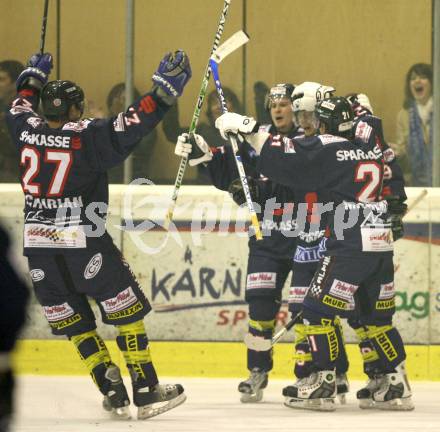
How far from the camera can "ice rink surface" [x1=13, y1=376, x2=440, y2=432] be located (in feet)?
16.5

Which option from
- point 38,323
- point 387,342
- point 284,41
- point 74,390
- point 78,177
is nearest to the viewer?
point 78,177

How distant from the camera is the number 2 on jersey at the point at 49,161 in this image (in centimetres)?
505

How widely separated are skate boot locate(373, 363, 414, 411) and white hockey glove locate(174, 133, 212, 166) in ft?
4.40

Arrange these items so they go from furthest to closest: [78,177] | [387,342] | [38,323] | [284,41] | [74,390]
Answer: [284,41]
[38,323]
[74,390]
[387,342]
[78,177]

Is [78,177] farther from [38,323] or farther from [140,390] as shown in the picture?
[38,323]

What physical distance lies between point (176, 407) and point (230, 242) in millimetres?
1342

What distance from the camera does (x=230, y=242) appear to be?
6.70 meters

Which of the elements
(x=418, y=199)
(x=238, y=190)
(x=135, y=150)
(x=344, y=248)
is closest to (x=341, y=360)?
(x=344, y=248)

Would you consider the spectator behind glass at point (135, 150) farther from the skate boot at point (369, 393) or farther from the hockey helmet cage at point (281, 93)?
the skate boot at point (369, 393)

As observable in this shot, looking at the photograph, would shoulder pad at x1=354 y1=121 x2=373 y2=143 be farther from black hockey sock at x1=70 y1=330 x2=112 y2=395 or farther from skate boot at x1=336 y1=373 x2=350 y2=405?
black hockey sock at x1=70 y1=330 x2=112 y2=395

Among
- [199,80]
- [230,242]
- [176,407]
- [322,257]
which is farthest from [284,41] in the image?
[176,407]

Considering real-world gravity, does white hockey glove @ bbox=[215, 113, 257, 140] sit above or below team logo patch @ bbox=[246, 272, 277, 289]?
above

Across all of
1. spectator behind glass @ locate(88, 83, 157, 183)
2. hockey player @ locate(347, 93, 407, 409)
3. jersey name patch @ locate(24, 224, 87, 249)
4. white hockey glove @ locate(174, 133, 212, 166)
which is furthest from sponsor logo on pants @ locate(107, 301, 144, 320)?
spectator behind glass @ locate(88, 83, 157, 183)

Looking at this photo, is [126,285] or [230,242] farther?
[230,242]
